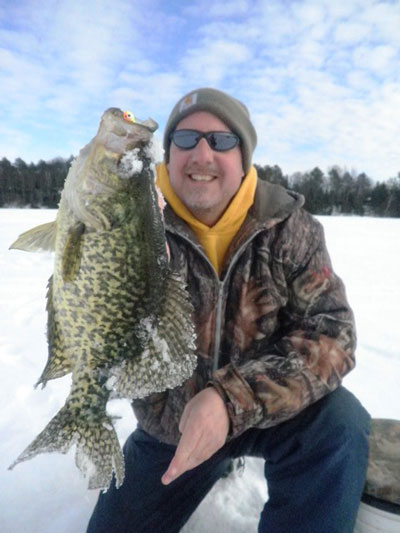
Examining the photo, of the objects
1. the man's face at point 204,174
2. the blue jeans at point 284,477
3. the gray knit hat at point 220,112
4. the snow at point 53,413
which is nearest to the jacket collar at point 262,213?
the man's face at point 204,174

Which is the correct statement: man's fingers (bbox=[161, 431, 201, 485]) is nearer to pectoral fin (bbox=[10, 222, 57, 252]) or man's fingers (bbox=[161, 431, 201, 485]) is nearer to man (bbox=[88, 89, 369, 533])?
man (bbox=[88, 89, 369, 533])

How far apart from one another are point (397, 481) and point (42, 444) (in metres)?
1.67

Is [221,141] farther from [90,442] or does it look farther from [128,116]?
[90,442]

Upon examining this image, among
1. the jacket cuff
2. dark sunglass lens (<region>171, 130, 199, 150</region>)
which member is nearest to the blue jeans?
the jacket cuff

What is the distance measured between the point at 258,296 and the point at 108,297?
102 centimetres

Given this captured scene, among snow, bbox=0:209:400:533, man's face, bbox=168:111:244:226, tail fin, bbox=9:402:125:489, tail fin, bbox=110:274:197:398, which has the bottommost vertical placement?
snow, bbox=0:209:400:533

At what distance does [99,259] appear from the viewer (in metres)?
1.72

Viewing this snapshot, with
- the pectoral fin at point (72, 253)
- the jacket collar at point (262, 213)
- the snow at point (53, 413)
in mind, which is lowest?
the snow at point (53, 413)

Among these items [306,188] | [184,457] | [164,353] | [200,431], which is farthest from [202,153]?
[306,188]

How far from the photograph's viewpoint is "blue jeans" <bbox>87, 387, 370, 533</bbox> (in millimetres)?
2011

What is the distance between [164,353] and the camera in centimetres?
178

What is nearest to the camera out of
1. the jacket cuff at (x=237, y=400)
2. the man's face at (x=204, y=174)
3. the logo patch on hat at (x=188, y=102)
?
the jacket cuff at (x=237, y=400)

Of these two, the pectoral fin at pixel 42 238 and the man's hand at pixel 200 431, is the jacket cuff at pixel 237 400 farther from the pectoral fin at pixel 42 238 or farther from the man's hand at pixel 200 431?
the pectoral fin at pixel 42 238

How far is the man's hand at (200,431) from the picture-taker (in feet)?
5.65
